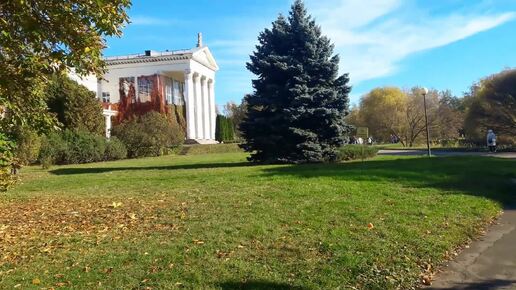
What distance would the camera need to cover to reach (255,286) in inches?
200

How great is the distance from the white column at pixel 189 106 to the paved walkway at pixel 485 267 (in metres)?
53.1

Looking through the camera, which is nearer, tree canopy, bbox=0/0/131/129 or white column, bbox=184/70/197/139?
tree canopy, bbox=0/0/131/129

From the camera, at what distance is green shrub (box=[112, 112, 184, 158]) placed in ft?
119

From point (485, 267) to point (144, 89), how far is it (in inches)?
2147

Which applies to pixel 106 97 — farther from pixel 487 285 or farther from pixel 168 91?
pixel 487 285

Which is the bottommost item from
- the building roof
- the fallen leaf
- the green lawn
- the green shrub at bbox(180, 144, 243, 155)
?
the fallen leaf

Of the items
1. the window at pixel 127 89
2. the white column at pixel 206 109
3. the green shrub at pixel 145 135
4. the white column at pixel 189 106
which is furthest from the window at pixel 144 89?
the green shrub at pixel 145 135

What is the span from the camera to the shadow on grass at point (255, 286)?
5027 mm

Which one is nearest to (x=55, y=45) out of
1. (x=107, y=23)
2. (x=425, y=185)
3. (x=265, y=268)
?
(x=107, y=23)

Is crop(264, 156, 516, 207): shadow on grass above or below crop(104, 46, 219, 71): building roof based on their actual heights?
below

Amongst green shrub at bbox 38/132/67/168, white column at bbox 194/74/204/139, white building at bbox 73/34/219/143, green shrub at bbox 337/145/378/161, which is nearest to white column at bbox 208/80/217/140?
white building at bbox 73/34/219/143

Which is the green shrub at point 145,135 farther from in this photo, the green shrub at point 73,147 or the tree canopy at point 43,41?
the tree canopy at point 43,41

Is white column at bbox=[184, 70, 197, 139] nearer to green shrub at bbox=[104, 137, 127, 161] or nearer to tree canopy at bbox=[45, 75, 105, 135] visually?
tree canopy at bbox=[45, 75, 105, 135]

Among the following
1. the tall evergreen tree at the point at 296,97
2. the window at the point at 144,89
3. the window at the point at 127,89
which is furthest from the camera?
the window at the point at 144,89
